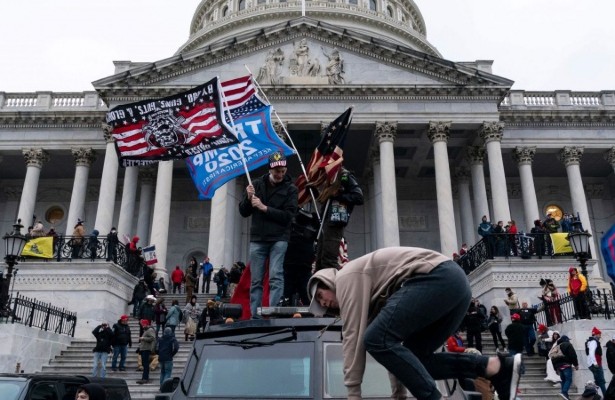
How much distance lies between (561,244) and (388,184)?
946 cm

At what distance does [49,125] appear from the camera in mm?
36156

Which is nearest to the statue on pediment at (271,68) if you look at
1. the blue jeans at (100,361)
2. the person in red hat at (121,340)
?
the person in red hat at (121,340)

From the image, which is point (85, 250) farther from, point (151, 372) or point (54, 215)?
point (54, 215)

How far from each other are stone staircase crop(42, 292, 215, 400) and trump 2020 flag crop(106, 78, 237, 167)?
5.15 m

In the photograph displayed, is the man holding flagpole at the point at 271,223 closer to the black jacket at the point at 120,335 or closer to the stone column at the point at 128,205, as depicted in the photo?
the black jacket at the point at 120,335

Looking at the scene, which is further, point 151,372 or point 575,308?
point 575,308

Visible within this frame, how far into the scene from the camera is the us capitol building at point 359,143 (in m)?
31.4

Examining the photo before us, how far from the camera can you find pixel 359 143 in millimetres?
36062

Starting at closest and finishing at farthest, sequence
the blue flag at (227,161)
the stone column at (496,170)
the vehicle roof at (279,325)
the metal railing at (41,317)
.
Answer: the vehicle roof at (279,325), the blue flag at (227,161), the metal railing at (41,317), the stone column at (496,170)

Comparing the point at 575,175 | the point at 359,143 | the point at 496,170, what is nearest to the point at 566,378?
the point at 496,170

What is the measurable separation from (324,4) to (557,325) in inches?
1684

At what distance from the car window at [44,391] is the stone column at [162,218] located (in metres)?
20.3

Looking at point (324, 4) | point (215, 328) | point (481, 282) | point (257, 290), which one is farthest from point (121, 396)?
point (324, 4)

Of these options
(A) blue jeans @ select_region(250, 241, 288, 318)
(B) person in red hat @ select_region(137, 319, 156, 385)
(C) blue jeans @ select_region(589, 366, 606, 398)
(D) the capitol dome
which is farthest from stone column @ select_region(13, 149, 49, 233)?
(C) blue jeans @ select_region(589, 366, 606, 398)
